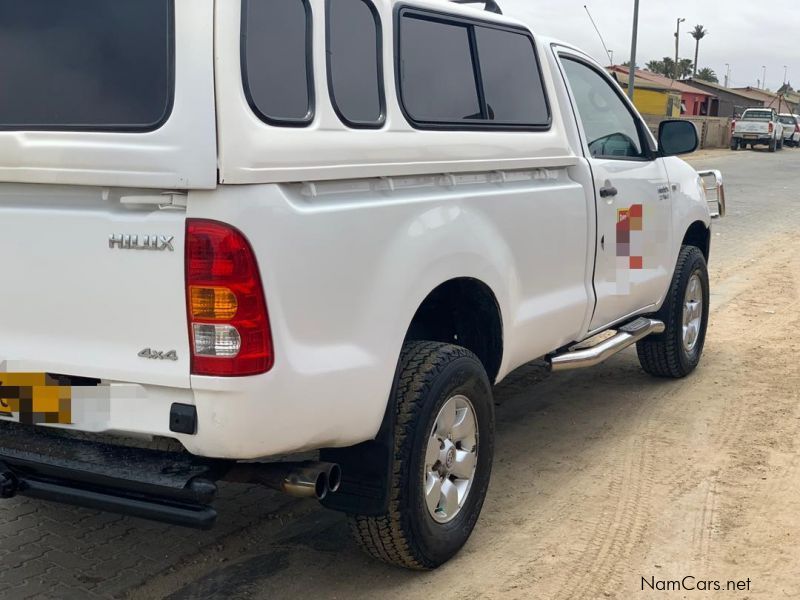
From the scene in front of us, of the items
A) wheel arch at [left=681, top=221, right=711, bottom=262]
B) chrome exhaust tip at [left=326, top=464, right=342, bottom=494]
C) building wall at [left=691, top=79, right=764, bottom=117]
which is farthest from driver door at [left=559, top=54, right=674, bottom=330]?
building wall at [left=691, top=79, right=764, bottom=117]

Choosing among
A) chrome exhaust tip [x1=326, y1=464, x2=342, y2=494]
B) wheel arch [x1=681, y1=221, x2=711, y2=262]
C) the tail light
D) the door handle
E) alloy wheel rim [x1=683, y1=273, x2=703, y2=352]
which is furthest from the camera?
wheel arch [x1=681, y1=221, x2=711, y2=262]

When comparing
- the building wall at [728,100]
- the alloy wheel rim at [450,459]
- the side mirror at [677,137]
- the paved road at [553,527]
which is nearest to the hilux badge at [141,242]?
the alloy wheel rim at [450,459]

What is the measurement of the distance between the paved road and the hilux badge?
1.37 meters

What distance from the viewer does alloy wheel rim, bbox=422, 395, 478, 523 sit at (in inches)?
138

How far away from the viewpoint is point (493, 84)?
13.6 feet

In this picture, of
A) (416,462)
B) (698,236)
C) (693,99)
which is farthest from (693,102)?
(416,462)

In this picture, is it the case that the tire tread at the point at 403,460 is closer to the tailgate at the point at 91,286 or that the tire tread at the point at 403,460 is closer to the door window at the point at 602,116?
the tailgate at the point at 91,286

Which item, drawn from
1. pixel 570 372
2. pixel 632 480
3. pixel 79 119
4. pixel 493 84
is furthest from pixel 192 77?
pixel 570 372

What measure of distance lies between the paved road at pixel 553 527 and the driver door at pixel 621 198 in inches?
28.2

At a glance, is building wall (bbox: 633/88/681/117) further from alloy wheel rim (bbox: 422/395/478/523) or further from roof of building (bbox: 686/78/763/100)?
alloy wheel rim (bbox: 422/395/478/523)

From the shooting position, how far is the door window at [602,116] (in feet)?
16.1

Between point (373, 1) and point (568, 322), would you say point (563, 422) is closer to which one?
point (568, 322)

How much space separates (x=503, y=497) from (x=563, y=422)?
4.06 ft

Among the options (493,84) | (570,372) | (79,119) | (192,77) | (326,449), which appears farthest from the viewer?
(570,372)
